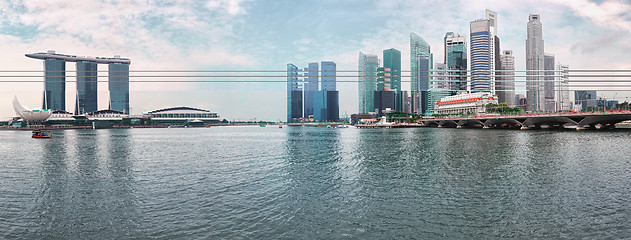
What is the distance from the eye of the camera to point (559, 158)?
106 ft

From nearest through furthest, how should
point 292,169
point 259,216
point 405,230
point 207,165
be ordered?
point 405,230 → point 259,216 → point 292,169 → point 207,165

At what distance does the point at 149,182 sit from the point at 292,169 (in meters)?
11.3

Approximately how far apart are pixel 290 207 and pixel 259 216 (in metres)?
2.05

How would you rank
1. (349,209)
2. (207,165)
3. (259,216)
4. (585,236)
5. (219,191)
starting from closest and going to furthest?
1. (585,236)
2. (259,216)
3. (349,209)
4. (219,191)
5. (207,165)

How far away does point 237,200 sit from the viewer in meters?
17.6

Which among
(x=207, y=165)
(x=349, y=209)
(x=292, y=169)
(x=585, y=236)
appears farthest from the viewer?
(x=207, y=165)

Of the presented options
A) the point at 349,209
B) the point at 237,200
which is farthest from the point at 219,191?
the point at 349,209

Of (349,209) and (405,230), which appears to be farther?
(349,209)

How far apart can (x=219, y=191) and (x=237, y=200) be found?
2.78m

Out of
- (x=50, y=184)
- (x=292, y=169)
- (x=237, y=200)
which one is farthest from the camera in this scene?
(x=292, y=169)

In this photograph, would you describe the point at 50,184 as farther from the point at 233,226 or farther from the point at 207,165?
the point at 233,226

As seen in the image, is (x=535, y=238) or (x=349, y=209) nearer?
(x=535, y=238)

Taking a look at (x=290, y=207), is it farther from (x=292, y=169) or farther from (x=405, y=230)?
(x=292, y=169)

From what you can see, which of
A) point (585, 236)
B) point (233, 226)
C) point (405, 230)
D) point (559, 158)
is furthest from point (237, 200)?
point (559, 158)
